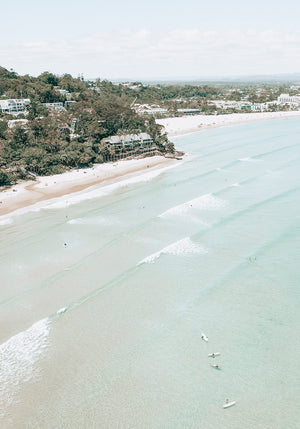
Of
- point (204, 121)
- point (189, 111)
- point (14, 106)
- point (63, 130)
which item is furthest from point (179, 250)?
point (189, 111)

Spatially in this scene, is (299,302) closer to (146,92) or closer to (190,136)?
(190,136)

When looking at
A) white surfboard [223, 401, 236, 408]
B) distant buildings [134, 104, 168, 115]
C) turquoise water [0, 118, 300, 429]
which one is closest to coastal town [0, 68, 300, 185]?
distant buildings [134, 104, 168, 115]

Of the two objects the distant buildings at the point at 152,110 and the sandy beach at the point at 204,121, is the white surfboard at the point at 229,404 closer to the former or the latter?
the sandy beach at the point at 204,121

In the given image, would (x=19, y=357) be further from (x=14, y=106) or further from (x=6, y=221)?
(x=14, y=106)

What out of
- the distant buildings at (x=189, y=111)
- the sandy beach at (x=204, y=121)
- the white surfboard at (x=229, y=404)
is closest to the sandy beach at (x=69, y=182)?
the white surfboard at (x=229, y=404)

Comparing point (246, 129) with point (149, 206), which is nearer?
point (149, 206)

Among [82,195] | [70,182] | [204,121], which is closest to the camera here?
[82,195]

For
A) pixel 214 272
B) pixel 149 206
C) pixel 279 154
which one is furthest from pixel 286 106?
pixel 214 272
